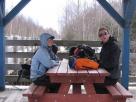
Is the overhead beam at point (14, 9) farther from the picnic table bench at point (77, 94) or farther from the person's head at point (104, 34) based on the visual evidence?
the picnic table bench at point (77, 94)

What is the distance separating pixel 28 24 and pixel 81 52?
1736 inches

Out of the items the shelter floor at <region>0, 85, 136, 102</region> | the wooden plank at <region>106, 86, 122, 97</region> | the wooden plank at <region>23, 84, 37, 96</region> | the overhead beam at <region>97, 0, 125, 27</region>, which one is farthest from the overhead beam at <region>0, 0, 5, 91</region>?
the wooden plank at <region>106, 86, 122, 97</region>

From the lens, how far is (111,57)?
6.41 metres

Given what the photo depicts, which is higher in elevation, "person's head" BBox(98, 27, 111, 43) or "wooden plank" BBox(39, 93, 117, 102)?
"person's head" BBox(98, 27, 111, 43)

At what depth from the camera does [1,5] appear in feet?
30.8

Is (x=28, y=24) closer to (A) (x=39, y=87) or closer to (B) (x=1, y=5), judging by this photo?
(B) (x=1, y=5)

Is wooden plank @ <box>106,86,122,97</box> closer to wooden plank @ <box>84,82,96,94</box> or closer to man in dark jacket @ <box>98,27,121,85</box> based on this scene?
man in dark jacket @ <box>98,27,121,85</box>

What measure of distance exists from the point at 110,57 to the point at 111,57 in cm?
2

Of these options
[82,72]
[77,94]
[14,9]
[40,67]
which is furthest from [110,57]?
[14,9]

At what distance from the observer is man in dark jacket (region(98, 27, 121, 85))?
6.38 meters

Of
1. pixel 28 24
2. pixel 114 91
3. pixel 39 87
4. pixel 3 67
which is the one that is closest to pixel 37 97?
pixel 39 87

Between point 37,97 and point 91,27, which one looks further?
point 91,27

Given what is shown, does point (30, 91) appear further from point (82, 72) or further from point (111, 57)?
point (111, 57)

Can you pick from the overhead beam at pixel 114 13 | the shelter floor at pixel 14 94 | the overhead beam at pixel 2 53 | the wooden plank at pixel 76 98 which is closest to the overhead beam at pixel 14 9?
the overhead beam at pixel 2 53
